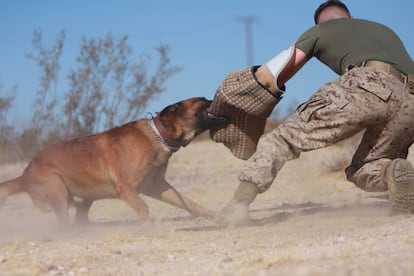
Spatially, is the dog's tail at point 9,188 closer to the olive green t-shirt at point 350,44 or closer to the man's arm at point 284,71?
the man's arm at point 284,71

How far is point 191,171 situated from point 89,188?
7028 millimetres

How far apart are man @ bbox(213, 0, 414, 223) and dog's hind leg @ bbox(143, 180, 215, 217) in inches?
74.7

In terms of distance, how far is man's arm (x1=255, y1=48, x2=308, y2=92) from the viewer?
5.10 meters

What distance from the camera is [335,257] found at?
3312 millimetres

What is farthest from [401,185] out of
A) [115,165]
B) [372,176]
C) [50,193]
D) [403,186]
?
[50,193]

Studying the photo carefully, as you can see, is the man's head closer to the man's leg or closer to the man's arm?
the man's arm

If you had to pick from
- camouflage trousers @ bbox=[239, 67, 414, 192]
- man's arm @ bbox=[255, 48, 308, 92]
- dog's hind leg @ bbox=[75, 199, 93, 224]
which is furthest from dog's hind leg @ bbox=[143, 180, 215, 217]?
man's arm @ bbox=[255, 48, 308, 92]

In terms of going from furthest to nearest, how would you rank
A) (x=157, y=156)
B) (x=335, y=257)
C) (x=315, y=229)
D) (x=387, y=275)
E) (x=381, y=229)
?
(x=157, y=156) → (x=315, y=229) → (x=381, y=229) → (x=335, y=257) → (x=387, y=275)

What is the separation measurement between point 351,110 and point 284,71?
65 centimetres

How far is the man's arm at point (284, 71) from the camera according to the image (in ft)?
16.7

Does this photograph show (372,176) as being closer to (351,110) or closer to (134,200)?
(351,110)

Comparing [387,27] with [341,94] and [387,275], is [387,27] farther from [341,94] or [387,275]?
[387,275]

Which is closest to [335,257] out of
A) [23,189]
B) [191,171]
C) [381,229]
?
[381,229]

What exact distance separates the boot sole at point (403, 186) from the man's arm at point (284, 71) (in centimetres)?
109
